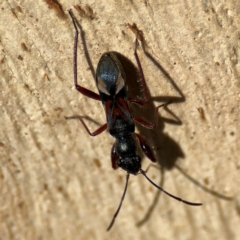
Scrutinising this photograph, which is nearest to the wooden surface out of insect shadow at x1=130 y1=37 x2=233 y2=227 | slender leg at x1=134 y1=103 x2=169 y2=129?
insect shadow at x1=130 y1=37 x2=233 y2=227

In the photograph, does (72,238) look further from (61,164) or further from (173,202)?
(173,202)

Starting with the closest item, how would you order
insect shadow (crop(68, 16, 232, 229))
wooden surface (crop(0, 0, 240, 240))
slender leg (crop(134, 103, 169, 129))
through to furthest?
wooden surface (crop(0, 0, 240, 240)) < insect shadow (crop(68, 16, 232, 229)) < slender leg (crop(134, 103, 169, 129))

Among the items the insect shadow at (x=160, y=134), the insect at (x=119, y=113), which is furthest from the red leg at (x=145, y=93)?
the insect shadow at (x=160, y=134)

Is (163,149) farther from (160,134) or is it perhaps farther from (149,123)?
(149,123)

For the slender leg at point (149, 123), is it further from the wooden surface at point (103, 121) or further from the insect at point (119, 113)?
the wooden surface at point (103, 121)

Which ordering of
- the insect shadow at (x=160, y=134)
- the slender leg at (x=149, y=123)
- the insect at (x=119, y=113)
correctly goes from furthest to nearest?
the slender leg at (x=149, y=123) → the insect shadow at (x=160, y=134) → the insect at (x=119, y=113)

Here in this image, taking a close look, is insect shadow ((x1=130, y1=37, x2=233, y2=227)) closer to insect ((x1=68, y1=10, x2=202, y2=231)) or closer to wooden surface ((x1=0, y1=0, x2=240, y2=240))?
wooden surface ((x1=0, y1=0, x2=240, y2=240))
